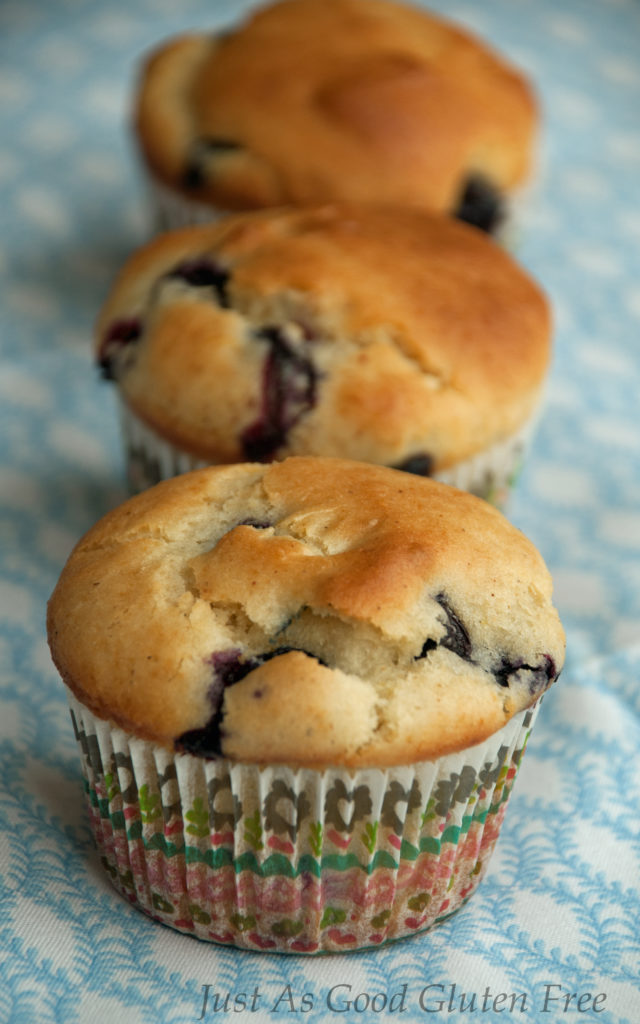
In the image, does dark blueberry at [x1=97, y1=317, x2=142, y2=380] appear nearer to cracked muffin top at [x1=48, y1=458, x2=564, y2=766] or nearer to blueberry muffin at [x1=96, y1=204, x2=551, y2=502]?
blueberry muffin at [x1=96, y1=204, x2=551, y2=502]

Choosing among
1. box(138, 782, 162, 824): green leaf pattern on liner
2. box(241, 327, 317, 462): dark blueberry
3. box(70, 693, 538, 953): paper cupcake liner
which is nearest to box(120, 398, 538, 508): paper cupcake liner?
box(241, 327, 317, 462): dark blueberry

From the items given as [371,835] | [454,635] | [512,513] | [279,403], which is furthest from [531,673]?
[512,513]

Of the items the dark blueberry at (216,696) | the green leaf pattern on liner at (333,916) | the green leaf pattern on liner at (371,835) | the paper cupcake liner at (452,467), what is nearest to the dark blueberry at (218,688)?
the dark blueberry at (216,696)

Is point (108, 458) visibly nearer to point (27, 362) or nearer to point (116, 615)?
point (27, 362)

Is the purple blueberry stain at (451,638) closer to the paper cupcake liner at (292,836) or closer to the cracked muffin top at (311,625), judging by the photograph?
the cracked muffin top at (311,625)

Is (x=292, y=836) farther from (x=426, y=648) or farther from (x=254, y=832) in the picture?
(x=426, y=648)

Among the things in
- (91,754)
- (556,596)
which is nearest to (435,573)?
(91,754)

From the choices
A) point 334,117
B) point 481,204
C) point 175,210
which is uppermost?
point 334,117
